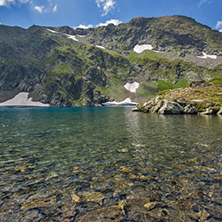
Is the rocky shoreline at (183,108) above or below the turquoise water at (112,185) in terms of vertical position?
above

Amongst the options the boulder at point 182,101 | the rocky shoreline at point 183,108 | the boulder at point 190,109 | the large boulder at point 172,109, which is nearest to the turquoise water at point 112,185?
the large boulder at point 172,109

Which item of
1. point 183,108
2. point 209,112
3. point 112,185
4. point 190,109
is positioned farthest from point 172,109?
point 112,185

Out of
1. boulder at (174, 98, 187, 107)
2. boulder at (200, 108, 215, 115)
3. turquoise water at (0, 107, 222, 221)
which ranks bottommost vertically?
turquoise water at (0, 107, 222, 221)

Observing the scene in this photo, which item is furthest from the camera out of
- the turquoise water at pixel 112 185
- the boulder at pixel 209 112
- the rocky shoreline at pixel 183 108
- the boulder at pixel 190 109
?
the boulder at pixel 190 109

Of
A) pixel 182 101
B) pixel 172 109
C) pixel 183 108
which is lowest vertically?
pixel 172 109

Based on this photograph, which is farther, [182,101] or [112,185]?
[182,101]

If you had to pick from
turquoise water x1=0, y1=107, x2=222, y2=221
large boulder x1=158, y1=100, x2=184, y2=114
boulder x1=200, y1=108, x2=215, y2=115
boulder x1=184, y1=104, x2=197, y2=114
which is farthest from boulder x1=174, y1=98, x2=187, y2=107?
turquoise water x1=0, y1=107, x2=222, y2=221

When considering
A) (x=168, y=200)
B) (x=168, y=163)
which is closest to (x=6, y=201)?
(x=168, y=200)

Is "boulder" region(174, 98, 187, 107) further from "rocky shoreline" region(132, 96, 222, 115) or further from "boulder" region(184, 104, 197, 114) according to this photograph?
"boulder" region(184, 104, 197, 114)

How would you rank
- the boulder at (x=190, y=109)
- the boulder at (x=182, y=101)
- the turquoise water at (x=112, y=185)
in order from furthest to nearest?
the boulder at (x=182, y=101)
the boulder at (x=190, y=109)
the turquoise water at (x=112, y=185)

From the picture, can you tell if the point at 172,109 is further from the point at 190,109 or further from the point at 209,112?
the point at 209,112

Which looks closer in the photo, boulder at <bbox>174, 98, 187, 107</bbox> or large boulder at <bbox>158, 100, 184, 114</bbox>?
large boulder at <bbox>158, 100, 184, 114</bbox>

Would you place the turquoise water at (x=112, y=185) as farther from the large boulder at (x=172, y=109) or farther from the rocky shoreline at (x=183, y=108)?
the rocky shoreline at (x=183, y=108)

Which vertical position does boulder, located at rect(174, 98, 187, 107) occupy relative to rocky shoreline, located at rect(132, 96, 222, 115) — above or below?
above
